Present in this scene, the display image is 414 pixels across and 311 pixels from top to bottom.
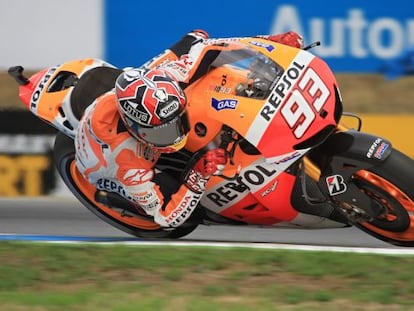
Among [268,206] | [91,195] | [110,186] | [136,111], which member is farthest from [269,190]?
[91,195]

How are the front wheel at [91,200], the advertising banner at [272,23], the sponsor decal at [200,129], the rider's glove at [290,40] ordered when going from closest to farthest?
the sponsor decal at [200,129], the rider's glove at [290,40], the front wheel at [91,200], the advertising banner at [272,23]

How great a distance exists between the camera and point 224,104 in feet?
18.2

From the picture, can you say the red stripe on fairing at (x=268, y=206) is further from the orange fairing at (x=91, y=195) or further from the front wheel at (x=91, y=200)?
the orange fairing at (x=91, y=195)

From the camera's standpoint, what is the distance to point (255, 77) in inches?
221

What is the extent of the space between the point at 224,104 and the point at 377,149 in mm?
800

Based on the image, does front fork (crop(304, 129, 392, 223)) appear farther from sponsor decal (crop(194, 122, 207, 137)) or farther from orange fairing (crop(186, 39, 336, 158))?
sponsor decal (crop(194, 122, 207, 137))

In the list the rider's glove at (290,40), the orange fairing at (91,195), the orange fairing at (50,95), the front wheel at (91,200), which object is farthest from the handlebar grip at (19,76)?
the rider's glove at (290,40)

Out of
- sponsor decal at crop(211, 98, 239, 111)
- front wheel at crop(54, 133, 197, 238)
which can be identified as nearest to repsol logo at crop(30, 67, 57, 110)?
front wheel at crop(54, 133, 197, 238)

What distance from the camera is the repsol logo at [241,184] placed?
5.67 meters

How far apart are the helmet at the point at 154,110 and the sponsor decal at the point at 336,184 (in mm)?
768

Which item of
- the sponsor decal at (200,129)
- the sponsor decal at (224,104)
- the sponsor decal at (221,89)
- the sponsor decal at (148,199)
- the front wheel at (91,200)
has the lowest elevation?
the front wheel at (91,200)

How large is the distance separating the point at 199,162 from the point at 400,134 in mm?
3829

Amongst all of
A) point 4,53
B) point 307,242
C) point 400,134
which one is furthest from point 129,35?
point 307,242

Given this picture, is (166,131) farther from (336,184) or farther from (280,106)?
(336,184)
